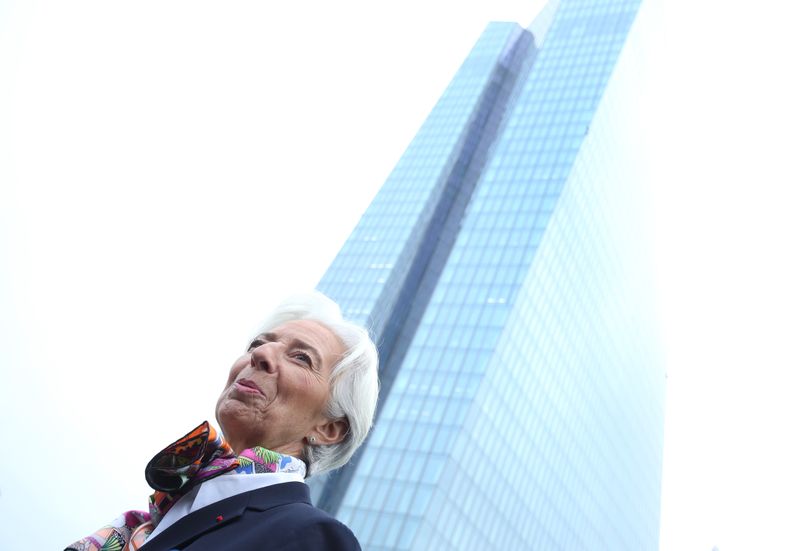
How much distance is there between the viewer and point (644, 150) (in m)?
104

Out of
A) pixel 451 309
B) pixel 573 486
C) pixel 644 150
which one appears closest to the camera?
pixel 451 309

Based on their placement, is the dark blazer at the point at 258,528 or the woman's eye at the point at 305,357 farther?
the woman's eye at the point at 305,357

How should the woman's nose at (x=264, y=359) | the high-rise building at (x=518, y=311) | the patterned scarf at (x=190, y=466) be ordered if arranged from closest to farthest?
the patterned scarf at (x=190, y=466) → the woman's nose at (x=264, y=359) → the high-rise building at (x=518, y=311)

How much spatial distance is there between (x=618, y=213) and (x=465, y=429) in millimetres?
43838

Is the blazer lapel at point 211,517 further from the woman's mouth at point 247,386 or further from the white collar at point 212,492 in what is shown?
the woman's mouth at point 247,386

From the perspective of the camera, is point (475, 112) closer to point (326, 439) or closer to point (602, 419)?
point (602, 419)

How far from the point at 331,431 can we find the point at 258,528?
1.00m

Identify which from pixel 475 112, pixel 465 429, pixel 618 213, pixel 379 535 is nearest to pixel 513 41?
pixel 475 112

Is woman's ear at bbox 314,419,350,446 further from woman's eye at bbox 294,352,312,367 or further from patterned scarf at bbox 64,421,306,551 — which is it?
patterned scarf at bbox 64,421,306,551

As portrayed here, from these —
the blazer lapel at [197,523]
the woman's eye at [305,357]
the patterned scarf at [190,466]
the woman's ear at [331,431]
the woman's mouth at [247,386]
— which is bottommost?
the blazer lapel at [197,523]

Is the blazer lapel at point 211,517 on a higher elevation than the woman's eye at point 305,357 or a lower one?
lower

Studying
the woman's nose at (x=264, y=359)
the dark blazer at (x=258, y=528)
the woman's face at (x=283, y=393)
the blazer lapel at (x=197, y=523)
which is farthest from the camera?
the woman's nose at (x=264, y=359)

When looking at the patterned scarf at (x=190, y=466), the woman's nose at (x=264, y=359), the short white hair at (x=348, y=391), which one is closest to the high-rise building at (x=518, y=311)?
the short white hair at (x=348, y=391)

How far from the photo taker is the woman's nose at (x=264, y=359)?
2.97 metres
